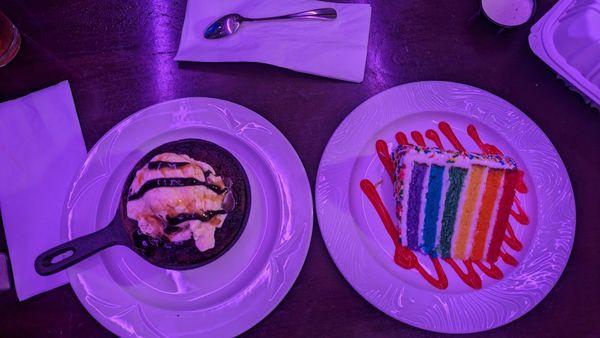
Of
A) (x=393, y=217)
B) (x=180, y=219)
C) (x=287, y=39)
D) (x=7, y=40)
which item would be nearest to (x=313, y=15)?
(x=287, y=39)

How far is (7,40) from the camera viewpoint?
5.03 feet

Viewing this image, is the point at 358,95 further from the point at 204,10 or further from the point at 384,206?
the point at 204,10

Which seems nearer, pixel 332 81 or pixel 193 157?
pixel 193 157

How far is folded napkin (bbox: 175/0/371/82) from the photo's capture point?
5.19 feet

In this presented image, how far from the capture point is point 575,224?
4.83ft

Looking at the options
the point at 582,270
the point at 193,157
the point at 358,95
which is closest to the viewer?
the point at 193,157

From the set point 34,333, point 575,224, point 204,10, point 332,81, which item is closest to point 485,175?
point 575,224

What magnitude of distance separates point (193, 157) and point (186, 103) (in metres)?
0.27

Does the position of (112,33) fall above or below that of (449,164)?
above

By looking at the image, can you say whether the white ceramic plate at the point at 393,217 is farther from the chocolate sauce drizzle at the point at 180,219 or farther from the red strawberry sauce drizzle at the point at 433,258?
the chocolate sauce drizzle at the point at 180,219

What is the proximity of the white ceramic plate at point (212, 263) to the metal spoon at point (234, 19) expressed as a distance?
290mm

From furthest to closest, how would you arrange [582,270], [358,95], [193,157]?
[358,95]
[582,270]
[193,157]

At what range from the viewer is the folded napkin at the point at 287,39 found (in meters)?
1.58

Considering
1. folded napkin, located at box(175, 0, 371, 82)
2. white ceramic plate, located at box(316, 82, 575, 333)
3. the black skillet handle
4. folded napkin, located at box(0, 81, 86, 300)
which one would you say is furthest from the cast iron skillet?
folded napkin, located at box(175, 0, 371, 82)
